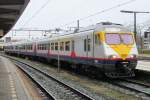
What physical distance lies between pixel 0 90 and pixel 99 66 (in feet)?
20.7

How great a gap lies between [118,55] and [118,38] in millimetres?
→ 1279

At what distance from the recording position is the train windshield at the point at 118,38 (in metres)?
20.8

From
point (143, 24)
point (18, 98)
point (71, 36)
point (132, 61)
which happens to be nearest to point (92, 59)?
point (132, 61)

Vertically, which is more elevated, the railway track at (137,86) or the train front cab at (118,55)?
the train front cab at (118,55)

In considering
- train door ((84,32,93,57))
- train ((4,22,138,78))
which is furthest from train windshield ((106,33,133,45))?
train door ((84,32,93,57))

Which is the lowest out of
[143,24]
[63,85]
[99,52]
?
[63,85]

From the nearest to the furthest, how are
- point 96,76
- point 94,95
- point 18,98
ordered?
point 18,98 → point 94,95 → point 96,76

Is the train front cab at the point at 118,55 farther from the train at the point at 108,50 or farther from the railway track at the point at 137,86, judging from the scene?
the railway track at the point at 137,86

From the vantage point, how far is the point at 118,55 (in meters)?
20.3

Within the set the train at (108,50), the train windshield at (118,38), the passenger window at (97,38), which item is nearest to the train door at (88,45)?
the train at (108,50)

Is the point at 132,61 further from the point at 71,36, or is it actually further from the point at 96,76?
the point at 71,36

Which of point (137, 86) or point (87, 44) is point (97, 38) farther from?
point (137, 86)

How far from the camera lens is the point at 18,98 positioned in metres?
13.2

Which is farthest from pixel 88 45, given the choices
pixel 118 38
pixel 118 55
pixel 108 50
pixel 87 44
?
pixel 118 55
